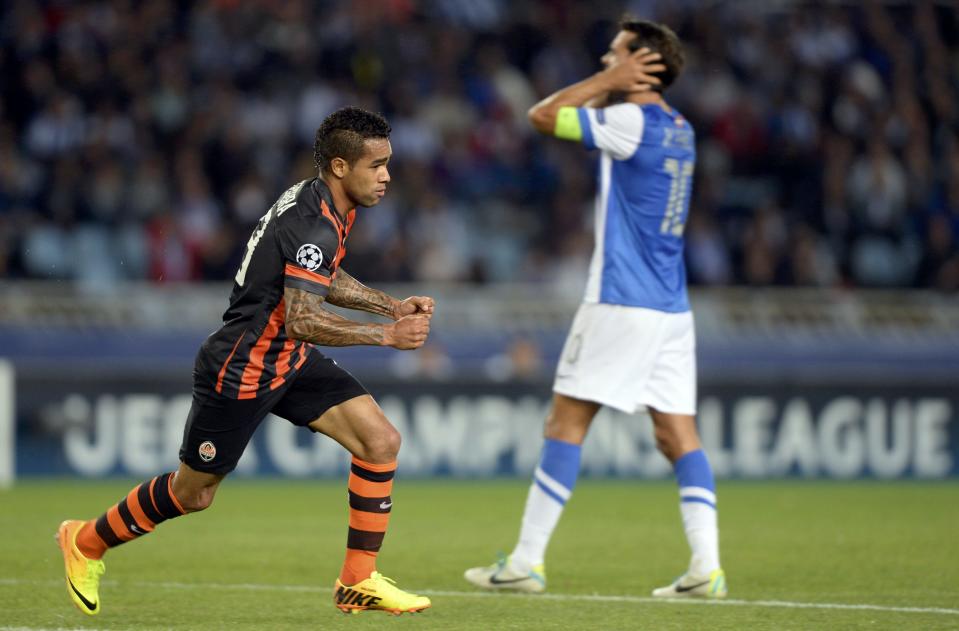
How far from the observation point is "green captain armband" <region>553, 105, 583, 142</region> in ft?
21.5

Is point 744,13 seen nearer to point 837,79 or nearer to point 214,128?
point 837,79

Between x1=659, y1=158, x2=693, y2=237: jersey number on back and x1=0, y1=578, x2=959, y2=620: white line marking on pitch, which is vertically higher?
x1=659, y1=158, x2=693, y2=237: jersey number on back

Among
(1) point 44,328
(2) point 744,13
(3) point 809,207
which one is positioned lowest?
(1) point 44,328

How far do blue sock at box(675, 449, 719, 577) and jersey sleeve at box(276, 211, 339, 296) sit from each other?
6.76 ft

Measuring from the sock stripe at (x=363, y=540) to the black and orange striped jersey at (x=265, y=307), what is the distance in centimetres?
63

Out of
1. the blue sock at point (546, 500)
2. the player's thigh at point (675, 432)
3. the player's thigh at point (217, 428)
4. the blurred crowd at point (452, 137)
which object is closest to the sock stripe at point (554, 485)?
the blue sock at point (546, 500)

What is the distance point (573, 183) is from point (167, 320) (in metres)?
4.75

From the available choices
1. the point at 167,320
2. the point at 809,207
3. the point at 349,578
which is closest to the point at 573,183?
the point at 809,207

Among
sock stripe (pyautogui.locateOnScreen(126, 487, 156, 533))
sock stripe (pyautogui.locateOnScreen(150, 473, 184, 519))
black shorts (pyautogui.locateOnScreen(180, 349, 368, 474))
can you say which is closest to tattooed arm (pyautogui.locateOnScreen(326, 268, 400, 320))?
black shorts (pyautogui.locateOnScreen(180, 349, 368, 474))

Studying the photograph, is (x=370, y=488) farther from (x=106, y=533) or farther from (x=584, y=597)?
(x=584, y=597)

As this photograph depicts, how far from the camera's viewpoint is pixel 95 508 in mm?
10281

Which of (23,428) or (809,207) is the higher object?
(809,207)

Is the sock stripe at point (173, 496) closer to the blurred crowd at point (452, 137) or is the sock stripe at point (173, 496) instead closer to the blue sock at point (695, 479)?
the blue sock at point (695, 479)

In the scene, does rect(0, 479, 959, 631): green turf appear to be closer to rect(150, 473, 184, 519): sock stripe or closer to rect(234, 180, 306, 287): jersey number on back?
rect(150, 473, 184, 519): sock stripe
